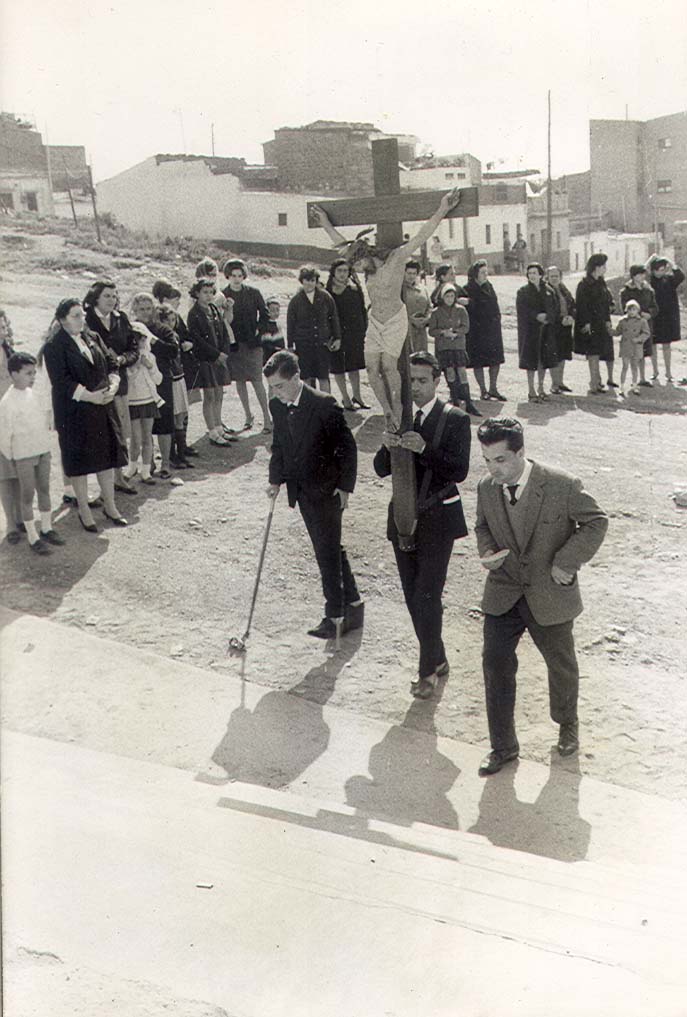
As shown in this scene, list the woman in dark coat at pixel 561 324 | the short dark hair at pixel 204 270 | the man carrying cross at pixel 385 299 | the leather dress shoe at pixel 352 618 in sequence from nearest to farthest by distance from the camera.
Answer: the man carrying cross at pixel 385 299, the leather dress shoe at pixel 352 618, the short dark hair at pixel 204 270, the woman in dark coat at pixel 561 324

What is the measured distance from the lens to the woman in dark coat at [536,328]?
11.8m

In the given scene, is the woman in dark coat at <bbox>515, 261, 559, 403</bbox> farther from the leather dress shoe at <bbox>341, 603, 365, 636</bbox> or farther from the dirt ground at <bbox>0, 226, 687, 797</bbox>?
the leather dress shoe at <bbox>341, 603, 365, 636</bbox>

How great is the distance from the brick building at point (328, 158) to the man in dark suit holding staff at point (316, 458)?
1947cm

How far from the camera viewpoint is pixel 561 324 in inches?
474

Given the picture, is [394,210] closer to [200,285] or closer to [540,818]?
[540,818]

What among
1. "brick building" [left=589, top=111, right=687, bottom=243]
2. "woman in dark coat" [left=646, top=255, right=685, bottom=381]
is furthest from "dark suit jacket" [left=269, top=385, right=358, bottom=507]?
"brick building" [left=589, top=111, right=687, bottom=243]

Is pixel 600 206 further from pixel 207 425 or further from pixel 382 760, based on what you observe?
pixel 382 760

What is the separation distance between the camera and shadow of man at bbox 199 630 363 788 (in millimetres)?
4867

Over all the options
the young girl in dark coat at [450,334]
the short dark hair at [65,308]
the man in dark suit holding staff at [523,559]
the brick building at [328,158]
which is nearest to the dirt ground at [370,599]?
the man in dark suit holding staff at [523,559]

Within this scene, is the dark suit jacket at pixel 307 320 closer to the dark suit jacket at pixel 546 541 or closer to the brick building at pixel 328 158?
the dark suit jacket at pixel 546 541

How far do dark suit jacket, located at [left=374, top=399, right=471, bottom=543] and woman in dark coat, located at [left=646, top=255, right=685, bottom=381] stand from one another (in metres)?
8.16

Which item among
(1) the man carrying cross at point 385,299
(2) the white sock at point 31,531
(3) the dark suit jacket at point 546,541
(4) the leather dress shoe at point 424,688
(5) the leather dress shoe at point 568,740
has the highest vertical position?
(1) the man carrying cross at point 385,299

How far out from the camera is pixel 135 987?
3102mm

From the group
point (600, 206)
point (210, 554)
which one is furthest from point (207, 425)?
point (600, 206)
